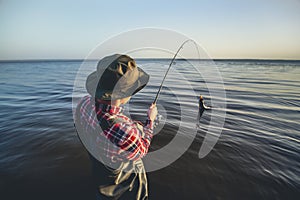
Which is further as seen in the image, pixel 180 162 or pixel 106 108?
pixel 180 162

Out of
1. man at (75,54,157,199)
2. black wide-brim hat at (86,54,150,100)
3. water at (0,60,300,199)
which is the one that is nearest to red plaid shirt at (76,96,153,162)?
man at (75,54,157,199)

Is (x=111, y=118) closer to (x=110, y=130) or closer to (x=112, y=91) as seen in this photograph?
(x=110, y=130)

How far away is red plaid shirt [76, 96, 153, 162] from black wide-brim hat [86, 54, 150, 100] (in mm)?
124

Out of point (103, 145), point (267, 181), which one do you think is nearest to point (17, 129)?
point (103, 145)

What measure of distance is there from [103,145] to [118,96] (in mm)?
540

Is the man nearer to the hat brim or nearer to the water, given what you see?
the hat brim

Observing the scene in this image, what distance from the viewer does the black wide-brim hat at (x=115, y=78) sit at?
168 cm

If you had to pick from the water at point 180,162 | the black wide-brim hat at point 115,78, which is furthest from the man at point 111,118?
the water at point 180,162

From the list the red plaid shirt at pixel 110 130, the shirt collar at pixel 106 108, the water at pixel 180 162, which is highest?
the shirt collar at pixel 106 108

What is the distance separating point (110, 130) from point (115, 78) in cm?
52

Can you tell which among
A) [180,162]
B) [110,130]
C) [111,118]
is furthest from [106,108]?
[180,162]

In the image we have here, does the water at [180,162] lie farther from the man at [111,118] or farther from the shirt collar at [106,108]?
the shirt collar at [106,108]

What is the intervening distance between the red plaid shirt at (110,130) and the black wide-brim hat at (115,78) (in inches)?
4.9

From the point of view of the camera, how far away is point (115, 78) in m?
1.67
